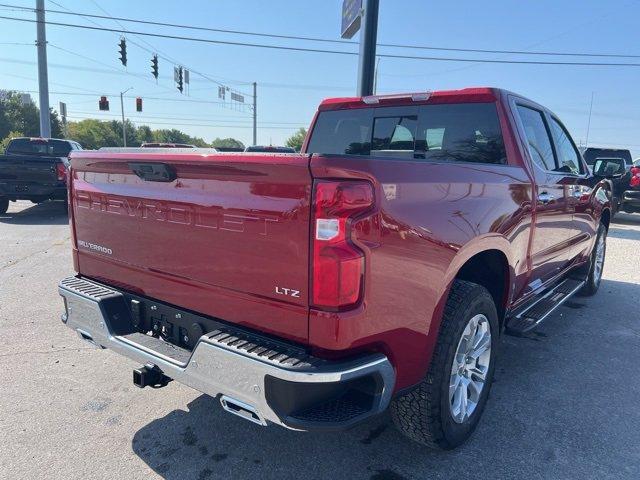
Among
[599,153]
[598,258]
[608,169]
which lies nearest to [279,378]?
[608,169]

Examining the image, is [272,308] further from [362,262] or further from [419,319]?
[419,319]

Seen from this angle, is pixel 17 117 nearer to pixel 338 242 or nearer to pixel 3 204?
pixel 3 204

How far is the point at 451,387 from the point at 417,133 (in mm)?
1984

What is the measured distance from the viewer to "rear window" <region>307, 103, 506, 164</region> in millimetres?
3455

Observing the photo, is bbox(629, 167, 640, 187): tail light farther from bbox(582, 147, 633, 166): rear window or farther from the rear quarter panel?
the rear quarter panel

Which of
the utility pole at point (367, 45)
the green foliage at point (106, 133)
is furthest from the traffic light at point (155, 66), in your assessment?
the green foliage at point (106, 133)

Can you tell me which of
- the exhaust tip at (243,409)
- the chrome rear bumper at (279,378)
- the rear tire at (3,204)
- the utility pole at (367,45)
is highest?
the utility pole at (367,45)

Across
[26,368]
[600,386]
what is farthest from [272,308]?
[600,386]

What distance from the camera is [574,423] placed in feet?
9.87

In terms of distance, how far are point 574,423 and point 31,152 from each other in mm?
15504

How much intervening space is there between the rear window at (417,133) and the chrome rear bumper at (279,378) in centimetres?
164

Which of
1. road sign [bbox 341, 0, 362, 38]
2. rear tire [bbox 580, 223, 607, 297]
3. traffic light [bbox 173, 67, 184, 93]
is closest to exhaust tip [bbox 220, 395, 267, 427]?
rear tire [bbox 580, 223, 607, 297]

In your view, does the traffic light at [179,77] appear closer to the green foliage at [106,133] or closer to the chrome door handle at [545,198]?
the chrome door handle at [545,198]

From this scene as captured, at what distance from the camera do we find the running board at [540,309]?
3.34 metres
